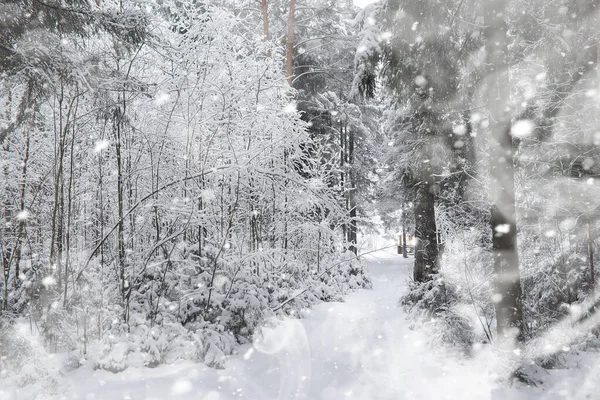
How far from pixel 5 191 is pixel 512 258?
310 inches

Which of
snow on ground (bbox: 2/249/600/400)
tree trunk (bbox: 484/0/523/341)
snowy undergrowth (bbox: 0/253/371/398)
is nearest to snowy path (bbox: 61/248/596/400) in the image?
snow on ground (bbox: 2/249/600/400)

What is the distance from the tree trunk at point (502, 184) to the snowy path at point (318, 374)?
88cm

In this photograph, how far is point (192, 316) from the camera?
5449mm

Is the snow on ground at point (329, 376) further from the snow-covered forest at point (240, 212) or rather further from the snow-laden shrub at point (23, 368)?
the snow-laden shrub at point (23, 368)

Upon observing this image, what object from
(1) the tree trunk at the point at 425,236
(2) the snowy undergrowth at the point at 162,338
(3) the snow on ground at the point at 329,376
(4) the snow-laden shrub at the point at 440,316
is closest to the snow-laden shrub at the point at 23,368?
(2) the snowy undergrowth at the point at 162,338

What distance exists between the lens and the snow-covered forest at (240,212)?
443 cm

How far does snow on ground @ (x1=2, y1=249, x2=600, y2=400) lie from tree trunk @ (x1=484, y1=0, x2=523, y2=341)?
73cm

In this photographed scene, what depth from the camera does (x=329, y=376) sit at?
16.5 feet

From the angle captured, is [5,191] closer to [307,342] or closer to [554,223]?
[307,342]

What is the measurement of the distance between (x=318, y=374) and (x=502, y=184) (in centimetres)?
359

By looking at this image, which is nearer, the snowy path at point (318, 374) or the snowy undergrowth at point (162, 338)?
the snowy undergrowth at point (162, 338)

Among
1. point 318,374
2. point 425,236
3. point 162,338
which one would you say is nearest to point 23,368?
point 162,338

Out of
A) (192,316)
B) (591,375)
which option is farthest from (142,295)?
(591,375)

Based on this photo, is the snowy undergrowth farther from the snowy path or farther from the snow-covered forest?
the snowy path
